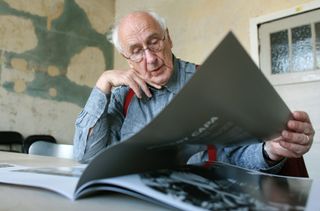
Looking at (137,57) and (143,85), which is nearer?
(143,85)

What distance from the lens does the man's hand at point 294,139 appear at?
0.58 meters

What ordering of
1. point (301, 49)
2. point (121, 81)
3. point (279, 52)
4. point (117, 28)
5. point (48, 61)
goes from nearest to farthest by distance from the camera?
point (121, 81), point (117, 28), point (301, 49), point (279, 52), point (48, 61)

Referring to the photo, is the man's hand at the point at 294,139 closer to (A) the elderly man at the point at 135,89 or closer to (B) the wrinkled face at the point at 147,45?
(A) the elderly man at the point at 135,89

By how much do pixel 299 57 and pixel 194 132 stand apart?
2.49 metres

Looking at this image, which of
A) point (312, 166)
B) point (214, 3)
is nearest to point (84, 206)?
point (312, 166)

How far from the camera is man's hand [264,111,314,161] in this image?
1.91 ft

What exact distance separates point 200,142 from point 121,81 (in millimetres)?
554

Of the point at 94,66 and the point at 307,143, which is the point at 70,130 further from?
the point at 307,143

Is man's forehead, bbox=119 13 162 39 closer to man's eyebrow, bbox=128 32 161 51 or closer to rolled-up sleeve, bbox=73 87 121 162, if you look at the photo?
man's eyebrow, bbox=128 32 161 51

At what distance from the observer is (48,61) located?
3.53 m

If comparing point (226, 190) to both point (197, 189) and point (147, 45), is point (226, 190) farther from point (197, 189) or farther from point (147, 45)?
point (147, 45)

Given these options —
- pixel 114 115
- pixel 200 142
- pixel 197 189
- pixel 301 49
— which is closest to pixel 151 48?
pixel 114 115

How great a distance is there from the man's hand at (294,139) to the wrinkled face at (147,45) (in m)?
0.49

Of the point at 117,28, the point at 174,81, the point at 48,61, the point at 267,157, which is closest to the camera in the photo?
the point at 267,157
